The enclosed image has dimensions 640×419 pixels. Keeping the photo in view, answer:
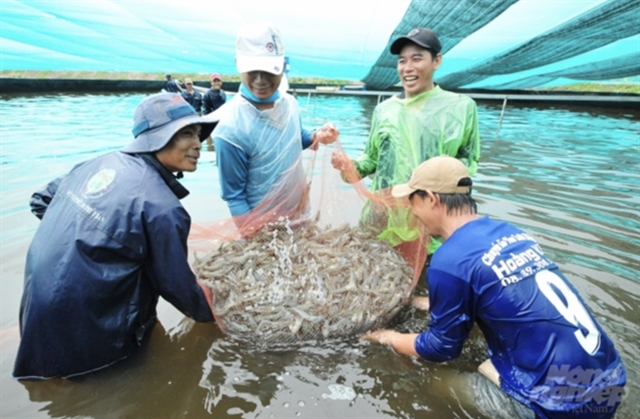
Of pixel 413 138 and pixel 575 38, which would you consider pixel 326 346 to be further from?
pixel 575 38

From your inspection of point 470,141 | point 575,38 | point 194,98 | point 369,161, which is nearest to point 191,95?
point 194,98

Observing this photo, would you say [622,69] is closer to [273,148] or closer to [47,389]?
[273,148]

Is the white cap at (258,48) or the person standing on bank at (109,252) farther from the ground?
the white cap at (258,48)

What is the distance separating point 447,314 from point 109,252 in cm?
190

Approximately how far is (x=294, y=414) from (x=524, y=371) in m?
1.36

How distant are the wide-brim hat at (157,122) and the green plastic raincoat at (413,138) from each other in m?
1.66

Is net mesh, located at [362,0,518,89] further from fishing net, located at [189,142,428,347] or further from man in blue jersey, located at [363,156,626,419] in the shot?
man in blue jersey, located at [363,156,626,419]

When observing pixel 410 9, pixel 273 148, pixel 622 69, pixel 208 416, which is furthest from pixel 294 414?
pixel 622 69

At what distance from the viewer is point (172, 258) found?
2143mm

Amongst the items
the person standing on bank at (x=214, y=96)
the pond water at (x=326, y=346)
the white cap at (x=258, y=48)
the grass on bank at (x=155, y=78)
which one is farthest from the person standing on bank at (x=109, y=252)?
the grass on bank at (x=155, y=78)

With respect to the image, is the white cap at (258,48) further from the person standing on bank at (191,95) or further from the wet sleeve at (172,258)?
the person standing on bank at (191,95)

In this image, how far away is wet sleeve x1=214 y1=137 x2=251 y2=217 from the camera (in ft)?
9.23

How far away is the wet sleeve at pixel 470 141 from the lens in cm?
290

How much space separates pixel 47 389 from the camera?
233cm
